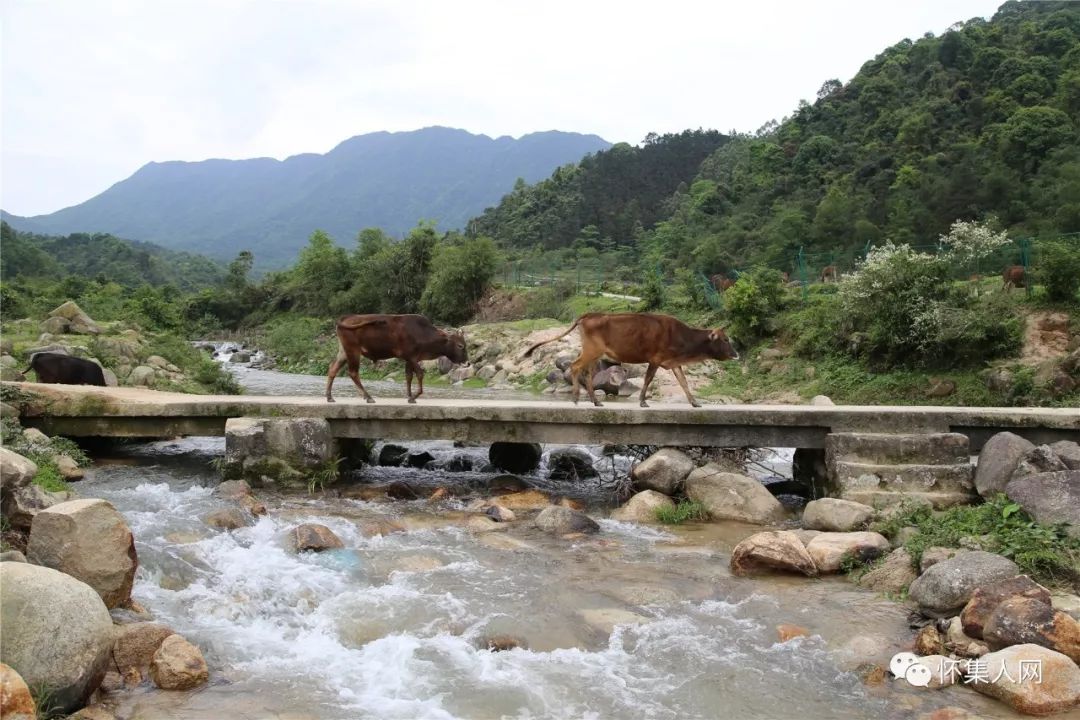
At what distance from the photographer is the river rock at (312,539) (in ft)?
27.8

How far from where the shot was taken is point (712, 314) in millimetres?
31219

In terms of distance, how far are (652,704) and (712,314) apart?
26691 mm

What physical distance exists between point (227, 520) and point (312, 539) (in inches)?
49.4

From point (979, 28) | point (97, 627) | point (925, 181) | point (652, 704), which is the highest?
point (979, 28)

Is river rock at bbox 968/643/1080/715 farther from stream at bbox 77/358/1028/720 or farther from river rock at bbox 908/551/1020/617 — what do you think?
river rock at bbox 908/551/1020/617

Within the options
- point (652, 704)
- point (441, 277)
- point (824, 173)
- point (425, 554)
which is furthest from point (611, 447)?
point (824, 173)

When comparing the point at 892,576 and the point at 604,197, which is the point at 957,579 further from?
the point at 604,197

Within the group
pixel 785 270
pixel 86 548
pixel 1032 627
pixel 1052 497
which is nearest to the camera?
pixel 1032 627

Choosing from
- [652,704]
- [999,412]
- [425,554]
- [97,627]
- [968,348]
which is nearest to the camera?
[97,627]

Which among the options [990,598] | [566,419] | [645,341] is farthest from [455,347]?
[990,598]

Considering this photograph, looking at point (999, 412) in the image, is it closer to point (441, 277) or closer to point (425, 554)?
point (425, 554)

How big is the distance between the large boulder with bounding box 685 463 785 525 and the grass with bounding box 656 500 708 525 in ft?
0.42

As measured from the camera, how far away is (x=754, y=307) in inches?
1086

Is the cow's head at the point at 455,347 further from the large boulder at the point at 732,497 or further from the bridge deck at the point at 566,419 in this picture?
the large boulder at the point at 732,497
